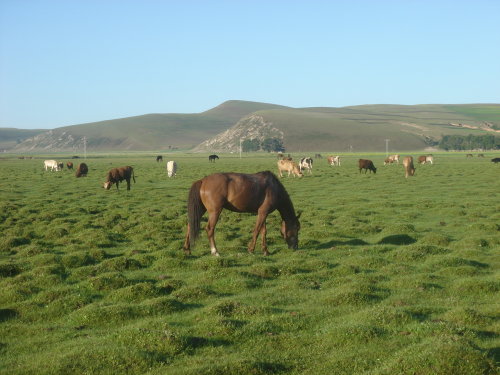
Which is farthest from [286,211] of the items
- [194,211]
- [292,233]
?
[194,211]

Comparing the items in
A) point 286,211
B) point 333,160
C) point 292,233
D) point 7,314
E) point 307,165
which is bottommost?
point 7,314

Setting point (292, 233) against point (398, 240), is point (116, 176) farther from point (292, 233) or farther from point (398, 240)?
point (398, 240)

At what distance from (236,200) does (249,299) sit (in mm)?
5051

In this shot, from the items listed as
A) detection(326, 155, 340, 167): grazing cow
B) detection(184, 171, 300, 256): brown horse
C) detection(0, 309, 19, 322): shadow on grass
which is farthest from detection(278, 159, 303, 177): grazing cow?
A: detection(0, 309, 19, 322): shadow on grass

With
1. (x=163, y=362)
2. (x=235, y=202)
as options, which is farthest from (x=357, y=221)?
(x=163, y=362)

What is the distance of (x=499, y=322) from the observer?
9766 millimetres

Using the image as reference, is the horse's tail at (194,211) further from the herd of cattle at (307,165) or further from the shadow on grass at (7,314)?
the herd of cattle at (307,165)

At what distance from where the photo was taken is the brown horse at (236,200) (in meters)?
15.9

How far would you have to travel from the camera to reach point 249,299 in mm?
11555

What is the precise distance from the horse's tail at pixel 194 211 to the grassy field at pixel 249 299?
0.73 m

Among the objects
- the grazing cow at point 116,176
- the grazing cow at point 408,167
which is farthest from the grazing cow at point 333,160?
the grazing cow at point 116,176

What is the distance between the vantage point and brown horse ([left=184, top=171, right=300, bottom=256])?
1590 cm

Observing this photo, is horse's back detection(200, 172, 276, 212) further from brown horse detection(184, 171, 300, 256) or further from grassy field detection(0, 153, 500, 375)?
grassy field detection(0, 153, 500, 375)

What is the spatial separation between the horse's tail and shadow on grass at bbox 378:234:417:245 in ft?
21.7
